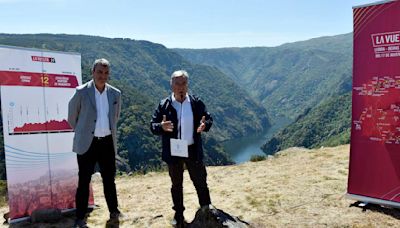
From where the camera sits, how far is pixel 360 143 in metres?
5.30

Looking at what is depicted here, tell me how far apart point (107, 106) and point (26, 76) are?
1143 mm

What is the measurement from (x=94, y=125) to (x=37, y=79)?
1139mm

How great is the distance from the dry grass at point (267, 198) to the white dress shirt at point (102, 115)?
1.23 meters

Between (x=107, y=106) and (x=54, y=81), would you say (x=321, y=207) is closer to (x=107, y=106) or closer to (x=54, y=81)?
(x=107, y=106)

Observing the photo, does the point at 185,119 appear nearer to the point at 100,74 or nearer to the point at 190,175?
the point at 190,175

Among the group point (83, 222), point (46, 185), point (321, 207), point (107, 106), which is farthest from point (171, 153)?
point (321, 207)

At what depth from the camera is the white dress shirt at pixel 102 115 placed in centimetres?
446

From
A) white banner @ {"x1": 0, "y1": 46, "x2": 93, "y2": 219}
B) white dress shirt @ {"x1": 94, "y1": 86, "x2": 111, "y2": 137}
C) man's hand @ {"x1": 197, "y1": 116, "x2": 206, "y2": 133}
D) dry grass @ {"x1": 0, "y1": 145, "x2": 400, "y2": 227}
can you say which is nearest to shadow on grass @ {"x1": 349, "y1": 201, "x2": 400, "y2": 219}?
dry grass @ {"x1": 0, "y1": 145, "x2": 400, "y2": 227}

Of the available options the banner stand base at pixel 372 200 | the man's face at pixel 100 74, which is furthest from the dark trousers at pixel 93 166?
the banner stand base at pixel 372 200

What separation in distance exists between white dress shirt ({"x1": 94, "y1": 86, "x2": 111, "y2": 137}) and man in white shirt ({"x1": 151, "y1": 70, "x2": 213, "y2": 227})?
56 cm

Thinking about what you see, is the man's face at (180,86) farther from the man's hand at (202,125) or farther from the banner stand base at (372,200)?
the banner stand base at (372,200)

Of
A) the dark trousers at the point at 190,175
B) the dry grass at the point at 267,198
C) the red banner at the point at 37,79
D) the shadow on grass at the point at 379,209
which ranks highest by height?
the red banner at the point at 37,79

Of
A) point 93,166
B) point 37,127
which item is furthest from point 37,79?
point 93,166

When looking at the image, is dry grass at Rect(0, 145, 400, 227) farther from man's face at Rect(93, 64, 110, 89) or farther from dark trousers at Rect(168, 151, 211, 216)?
man's face at Rect(93, 64, 110, 89)
